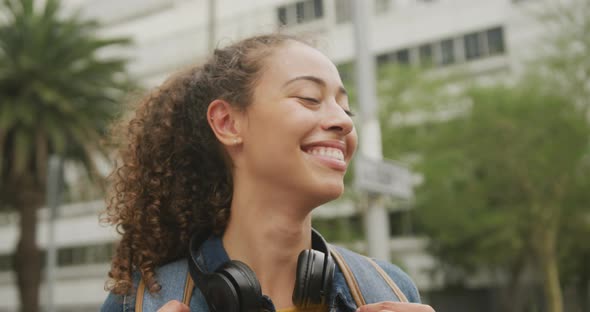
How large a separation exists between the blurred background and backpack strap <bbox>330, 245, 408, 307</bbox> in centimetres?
1214

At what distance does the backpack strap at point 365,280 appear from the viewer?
185 cm

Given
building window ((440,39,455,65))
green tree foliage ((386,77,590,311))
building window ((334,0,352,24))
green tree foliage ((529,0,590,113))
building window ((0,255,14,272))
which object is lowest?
building window ((0,255,14,272))

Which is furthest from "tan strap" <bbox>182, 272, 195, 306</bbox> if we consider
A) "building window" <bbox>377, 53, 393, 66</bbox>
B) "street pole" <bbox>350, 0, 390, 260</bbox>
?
"building window" <bbox>377, 53, 393, 66</bbox>

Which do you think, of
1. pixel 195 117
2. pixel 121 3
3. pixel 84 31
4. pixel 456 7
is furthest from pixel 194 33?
pixel 195 117

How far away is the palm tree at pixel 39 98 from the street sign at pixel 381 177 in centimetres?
1314

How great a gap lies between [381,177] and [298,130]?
17.4ft

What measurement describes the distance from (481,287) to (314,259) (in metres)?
30.8

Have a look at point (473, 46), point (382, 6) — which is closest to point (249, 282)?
point (473, 46)

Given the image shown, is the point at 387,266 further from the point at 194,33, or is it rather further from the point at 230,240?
the point at 194,33

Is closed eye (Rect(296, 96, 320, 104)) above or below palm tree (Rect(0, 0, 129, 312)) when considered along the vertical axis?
below

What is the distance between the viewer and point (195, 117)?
2.07 m

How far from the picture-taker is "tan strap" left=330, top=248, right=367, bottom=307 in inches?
72.3

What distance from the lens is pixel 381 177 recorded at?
23.1 feet

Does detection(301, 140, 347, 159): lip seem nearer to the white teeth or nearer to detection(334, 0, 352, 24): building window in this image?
the white teeth
